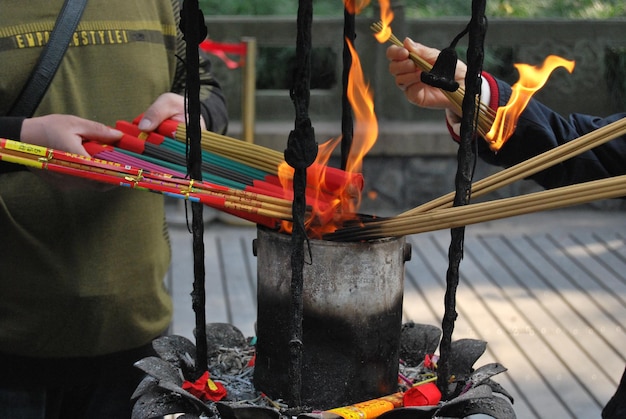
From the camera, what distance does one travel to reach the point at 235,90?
16.6 ft

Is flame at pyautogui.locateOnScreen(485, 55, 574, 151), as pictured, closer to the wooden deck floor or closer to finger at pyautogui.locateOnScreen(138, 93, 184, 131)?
finger at pyautogui.locateOnScreen(138, 93, 184, 131)

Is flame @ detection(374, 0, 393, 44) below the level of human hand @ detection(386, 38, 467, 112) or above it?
above

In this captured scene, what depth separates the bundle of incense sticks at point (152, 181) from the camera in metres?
1.40

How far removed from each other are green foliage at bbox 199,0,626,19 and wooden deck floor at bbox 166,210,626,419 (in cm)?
166

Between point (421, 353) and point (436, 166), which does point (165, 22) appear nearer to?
point (421, 353)

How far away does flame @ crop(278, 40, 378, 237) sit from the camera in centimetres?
148

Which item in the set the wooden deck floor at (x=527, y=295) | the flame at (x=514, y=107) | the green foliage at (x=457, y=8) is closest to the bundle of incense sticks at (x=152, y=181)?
the flame at (x=514, y=107)

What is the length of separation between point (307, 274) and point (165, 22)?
847 mm

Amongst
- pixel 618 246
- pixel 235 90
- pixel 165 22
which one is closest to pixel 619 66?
pixel 618 246

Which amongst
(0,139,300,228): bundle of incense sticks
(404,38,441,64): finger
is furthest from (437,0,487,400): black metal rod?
(0,139,300,228): bundle of incense sticks

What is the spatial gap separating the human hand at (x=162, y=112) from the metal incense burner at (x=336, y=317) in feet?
1.21

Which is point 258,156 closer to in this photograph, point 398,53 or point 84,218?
point 398,53

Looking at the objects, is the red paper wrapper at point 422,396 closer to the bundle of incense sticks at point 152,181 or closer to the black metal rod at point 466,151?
the black metal rod at point 466,151

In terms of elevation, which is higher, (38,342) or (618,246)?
(618,246)
